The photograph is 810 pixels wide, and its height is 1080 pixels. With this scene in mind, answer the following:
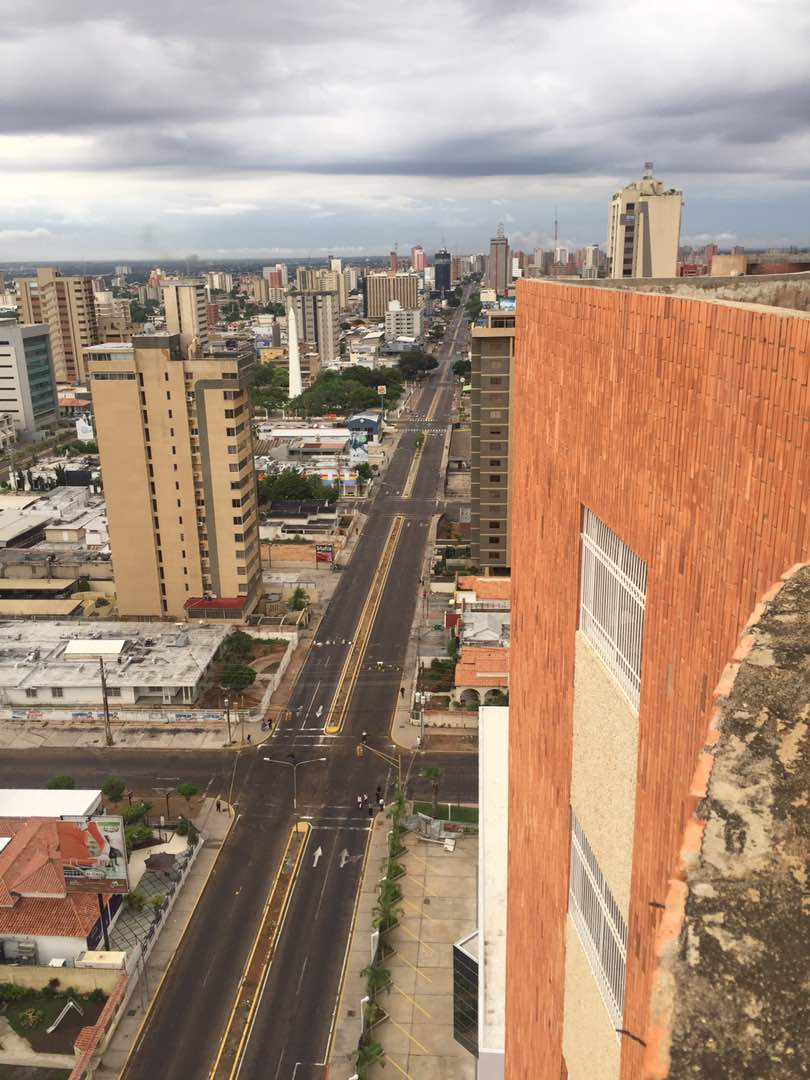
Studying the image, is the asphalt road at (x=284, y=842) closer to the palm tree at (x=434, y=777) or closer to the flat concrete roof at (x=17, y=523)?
the palm tree at (x=434, y=777)

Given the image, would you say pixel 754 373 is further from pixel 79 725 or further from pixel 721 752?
pixel 79 725

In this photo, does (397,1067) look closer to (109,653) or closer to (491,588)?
(109,653)

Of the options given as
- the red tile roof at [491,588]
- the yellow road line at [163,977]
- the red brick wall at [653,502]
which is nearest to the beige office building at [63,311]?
the red tile roof at [491,588]

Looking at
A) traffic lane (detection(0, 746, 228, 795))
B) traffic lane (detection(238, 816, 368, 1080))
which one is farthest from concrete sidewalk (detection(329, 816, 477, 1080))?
traffic lane (detection(0, 746, 228, 795))

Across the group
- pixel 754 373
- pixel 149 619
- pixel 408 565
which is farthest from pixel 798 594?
pixel 408 565

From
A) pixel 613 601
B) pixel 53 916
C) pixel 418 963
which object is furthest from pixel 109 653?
pixel 613 601

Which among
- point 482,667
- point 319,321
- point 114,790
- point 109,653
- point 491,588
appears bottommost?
point 114,790

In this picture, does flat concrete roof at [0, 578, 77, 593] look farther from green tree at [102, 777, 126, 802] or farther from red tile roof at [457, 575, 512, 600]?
red tile roof at [457, 575, 512, 600]
